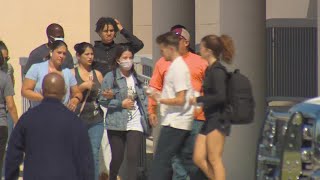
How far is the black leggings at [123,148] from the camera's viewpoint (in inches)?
512

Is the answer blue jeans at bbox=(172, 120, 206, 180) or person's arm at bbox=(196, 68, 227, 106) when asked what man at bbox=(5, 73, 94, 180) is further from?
blue jeans at bbox=(172, 120, 206, 180)

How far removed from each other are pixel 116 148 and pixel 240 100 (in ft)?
7.58

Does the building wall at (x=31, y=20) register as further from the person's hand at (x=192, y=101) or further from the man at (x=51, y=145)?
the man at (x=51, y=145)

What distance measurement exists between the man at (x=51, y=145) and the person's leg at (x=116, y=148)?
3.88 meters

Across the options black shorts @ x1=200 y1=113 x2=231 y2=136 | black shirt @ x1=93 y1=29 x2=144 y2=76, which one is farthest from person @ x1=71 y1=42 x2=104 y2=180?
black shorts @ x1=200 y1=113 x2=231 y2=136

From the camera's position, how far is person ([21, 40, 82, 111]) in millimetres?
12703

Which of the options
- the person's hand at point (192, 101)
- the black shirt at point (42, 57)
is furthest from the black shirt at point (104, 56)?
the person's hand at point (192, 101)

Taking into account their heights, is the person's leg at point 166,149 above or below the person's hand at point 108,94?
below

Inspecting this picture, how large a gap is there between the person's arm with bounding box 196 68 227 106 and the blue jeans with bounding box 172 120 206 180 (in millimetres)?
775

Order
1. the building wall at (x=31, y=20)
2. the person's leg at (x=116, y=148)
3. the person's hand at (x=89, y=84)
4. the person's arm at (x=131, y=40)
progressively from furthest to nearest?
1. the building wall at (x=31, y=20)
2. the person's arm at (x=131, y=40)
3. the person's leg at (x=116, y=148)
4. the person's hand at (x=89, y=84)

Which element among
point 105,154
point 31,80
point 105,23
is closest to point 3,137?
point 31,80

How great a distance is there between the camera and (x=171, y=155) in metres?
12.0

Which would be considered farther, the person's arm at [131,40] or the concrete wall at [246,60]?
the person's arm at [131,40]

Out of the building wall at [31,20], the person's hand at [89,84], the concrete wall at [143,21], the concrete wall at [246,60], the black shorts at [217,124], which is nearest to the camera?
the black shorts at [217,124]
